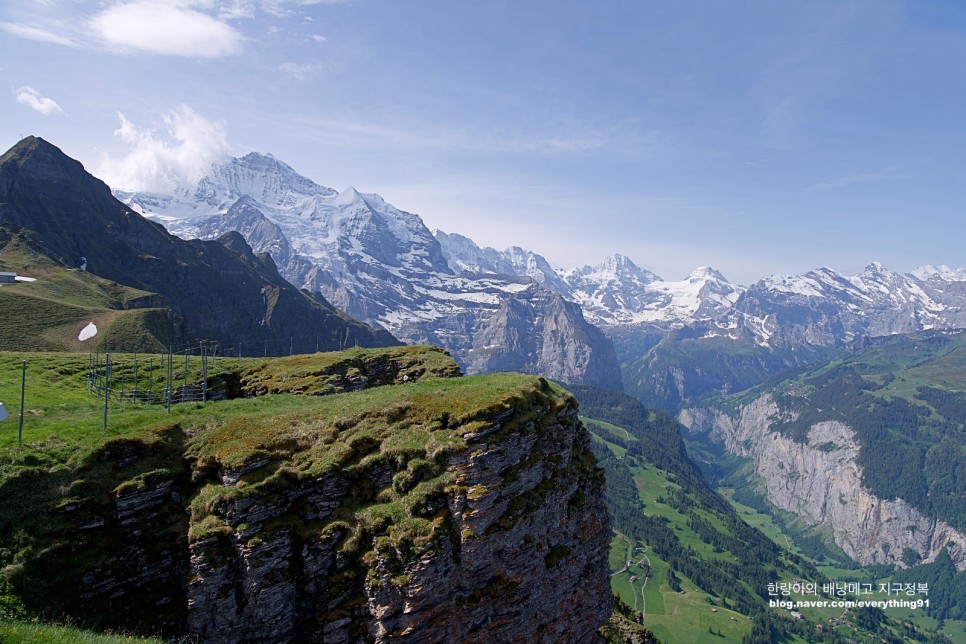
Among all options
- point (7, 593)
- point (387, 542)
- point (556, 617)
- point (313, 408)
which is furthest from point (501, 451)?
point (7, 593)

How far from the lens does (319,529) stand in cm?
3784

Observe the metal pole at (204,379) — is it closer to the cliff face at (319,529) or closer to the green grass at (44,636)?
the cliff face at (319,529)

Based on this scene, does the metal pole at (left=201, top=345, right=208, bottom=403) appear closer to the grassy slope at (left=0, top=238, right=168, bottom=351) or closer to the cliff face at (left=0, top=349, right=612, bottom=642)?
the cliff face at (left=0, top=349, right=612, bottom=642)

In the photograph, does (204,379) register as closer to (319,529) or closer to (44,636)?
(319,529)

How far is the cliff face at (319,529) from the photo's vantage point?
35.5m

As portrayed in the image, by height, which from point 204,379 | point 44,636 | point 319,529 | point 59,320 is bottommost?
point 319,529

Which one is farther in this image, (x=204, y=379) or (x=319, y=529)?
(x=204, y=379)

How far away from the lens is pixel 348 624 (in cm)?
3653

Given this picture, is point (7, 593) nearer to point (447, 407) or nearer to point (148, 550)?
point (148, 550)

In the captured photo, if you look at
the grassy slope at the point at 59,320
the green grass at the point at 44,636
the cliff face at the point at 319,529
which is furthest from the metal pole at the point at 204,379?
the grassy slope at the point at 59,320

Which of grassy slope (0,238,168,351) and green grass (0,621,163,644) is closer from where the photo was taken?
green grass (0,621,163,644)

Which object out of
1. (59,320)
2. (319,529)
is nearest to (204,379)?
(319,529)

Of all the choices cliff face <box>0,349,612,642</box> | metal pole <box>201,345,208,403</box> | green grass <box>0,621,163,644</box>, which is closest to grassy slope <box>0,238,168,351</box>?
metal pole <box>201,345,208,403</box>

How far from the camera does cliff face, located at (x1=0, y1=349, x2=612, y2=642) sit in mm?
35469
